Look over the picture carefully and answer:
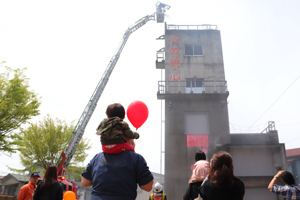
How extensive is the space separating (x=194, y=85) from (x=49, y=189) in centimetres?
1961

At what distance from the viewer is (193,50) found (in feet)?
77.9

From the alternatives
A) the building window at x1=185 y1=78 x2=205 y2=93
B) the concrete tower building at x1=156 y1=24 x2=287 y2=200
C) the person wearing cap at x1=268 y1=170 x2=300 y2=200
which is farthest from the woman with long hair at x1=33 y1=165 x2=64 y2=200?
the building window at x1=185 y1=78 x2=205 y2=93

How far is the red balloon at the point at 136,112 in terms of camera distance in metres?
4.22

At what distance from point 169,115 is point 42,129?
1359cm

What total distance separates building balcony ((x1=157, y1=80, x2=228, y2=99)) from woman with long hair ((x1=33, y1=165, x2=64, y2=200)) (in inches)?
682

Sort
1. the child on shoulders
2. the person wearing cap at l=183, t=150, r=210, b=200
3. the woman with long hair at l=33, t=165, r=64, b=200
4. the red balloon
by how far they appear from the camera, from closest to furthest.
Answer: the child on shoulders < the woman with long hair at l=33, t=165, r=64, b=200 < the person wearing cap at l=183, t=150, r=210, b=200 < the red balloon

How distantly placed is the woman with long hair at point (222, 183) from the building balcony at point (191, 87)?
18116 millimetres

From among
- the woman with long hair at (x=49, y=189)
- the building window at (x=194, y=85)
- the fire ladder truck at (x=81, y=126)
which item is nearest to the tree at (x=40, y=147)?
the fire ladder truck at (x=81, y=126)

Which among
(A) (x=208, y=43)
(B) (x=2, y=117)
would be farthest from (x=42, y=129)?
(A) (x=208, y=43)

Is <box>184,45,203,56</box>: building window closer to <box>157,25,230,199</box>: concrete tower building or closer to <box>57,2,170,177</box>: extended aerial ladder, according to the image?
<box>157,25,230,199</box>: concrete tower building

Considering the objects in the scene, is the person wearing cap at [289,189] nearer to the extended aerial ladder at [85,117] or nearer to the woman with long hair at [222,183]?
the woman with long hair at [222,183]

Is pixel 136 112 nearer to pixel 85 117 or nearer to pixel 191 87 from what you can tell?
pixel 85 117

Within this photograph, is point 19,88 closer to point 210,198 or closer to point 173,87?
point 173,87

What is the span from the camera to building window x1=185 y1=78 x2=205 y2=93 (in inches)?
863
